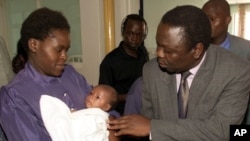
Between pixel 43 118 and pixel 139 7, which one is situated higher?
pixel 139 7

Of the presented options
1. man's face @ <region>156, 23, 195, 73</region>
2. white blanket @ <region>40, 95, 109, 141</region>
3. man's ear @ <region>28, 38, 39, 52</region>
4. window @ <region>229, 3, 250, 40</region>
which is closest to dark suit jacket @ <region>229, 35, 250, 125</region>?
man's face @ <region>156, 23, 195, 73</region>

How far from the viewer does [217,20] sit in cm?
212

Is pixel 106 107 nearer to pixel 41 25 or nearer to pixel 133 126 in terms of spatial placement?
pixel 133 126

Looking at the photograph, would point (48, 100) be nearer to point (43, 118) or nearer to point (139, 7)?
point (43, 118)

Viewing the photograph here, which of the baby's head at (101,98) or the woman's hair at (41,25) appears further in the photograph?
the baby's head at (101,98)

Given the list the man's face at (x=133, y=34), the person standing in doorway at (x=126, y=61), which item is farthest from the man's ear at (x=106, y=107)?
the man's face at (x=133, y=34)

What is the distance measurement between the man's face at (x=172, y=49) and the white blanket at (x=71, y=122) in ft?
1.45

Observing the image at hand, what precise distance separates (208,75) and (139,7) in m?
1.87

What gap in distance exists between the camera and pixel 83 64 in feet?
11.2

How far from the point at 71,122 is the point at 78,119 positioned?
4cm

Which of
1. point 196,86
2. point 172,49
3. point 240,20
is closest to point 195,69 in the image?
point 196,86

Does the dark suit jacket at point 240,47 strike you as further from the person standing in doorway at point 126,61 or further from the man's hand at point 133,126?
the man's hand at point 133,126

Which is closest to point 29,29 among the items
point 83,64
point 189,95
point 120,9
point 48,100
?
point 48,100

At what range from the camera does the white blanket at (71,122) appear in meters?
1.29
